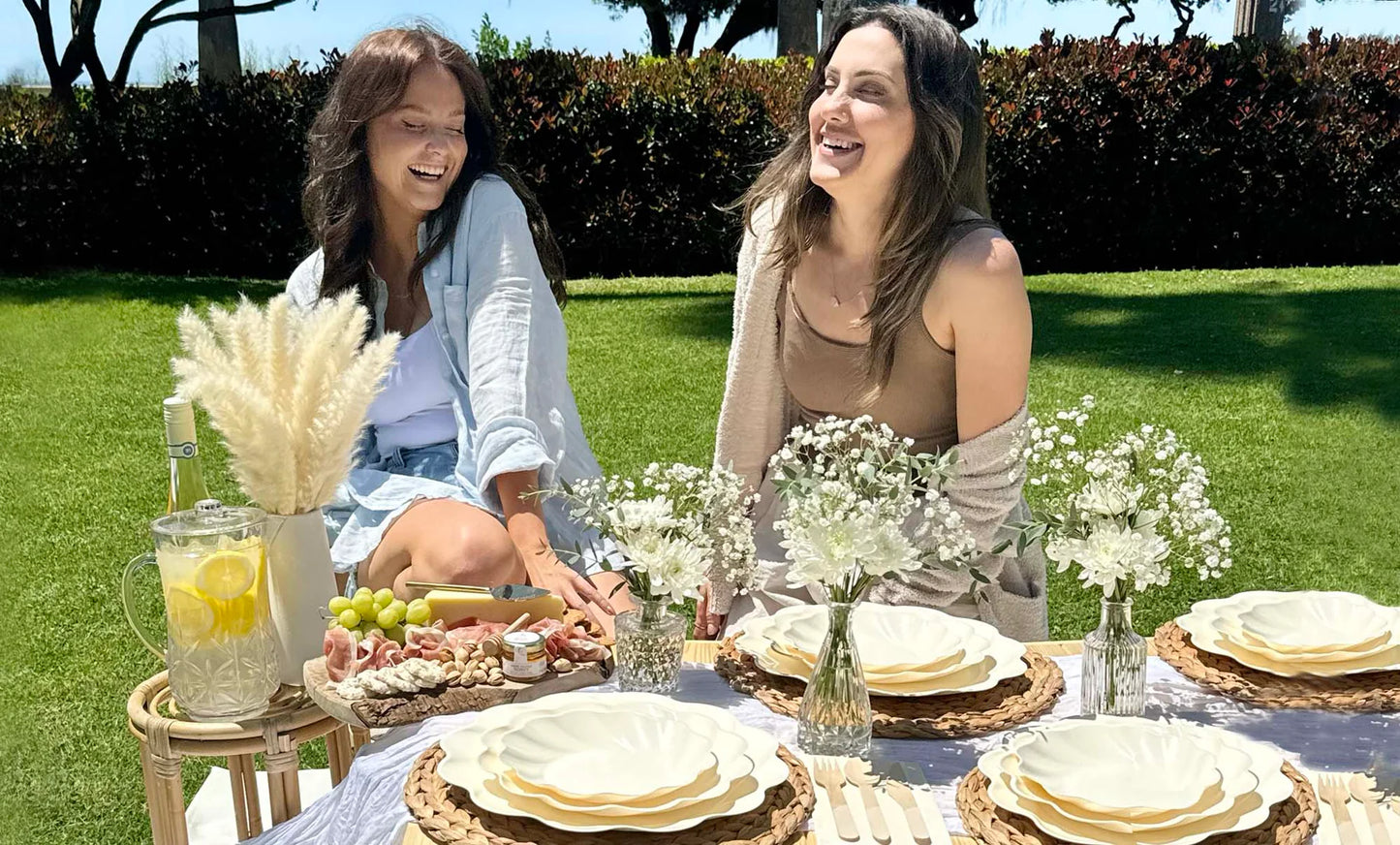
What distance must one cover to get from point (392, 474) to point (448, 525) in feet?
1.09

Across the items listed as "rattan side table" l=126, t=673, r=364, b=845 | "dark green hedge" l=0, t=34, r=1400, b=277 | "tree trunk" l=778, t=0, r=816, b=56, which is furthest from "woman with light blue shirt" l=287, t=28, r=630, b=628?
"tree trunk" l=778, t=0, r=816, b=56

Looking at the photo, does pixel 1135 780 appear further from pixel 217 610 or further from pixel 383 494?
pixel 383 494

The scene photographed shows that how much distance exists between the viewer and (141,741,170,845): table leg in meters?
2.17

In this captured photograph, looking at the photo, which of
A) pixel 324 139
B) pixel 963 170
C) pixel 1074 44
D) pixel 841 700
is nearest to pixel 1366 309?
pixel 1074 44

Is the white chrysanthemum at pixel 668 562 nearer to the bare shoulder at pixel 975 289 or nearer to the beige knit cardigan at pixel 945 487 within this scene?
the beige knit cardigan at pixel 945 487

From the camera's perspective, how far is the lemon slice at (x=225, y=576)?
2010 mm

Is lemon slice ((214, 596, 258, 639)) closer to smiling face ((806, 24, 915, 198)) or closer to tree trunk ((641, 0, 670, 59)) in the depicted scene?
smiling face ((806, 24, 915, 198))

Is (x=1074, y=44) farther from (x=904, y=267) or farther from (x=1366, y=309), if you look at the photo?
(x=904, y=267)

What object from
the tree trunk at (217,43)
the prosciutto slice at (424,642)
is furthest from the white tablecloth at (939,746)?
the tree trunk at (217,43)

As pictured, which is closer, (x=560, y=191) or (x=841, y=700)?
(x=841, y=700)

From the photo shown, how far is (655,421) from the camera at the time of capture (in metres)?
7.12

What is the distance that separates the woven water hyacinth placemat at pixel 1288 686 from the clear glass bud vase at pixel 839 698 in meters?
0.59

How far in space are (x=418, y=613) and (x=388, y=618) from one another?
0.05 m

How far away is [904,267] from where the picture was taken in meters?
2.74
